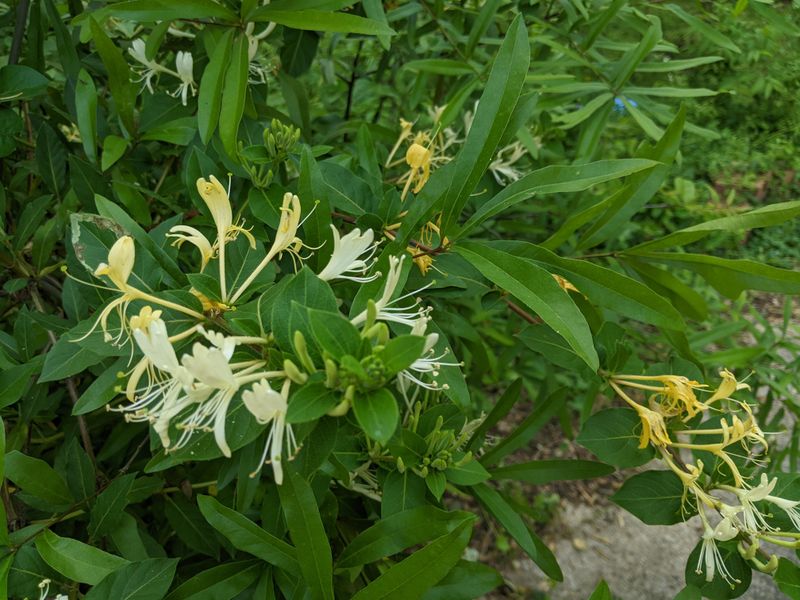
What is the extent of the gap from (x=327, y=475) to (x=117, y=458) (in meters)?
0.53

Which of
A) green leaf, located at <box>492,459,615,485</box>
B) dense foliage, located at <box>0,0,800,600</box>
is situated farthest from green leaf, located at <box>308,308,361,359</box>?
green leaf, located at <box>492,459,615,485</box>

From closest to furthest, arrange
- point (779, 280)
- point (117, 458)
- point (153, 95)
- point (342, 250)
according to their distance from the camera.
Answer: point (342, 250) → point (779, 280) → point (153, 95) → point (117, 458)

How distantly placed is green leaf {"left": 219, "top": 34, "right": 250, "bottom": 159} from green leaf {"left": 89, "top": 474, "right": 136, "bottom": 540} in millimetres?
444

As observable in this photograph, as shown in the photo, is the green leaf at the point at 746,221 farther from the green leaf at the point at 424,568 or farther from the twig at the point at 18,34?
the twig at the point at 18,34

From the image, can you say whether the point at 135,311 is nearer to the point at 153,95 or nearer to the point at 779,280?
the point at 153,95

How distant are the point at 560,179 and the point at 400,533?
445 mm

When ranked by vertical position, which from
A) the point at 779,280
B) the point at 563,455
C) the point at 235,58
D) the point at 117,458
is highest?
the point at 235,58

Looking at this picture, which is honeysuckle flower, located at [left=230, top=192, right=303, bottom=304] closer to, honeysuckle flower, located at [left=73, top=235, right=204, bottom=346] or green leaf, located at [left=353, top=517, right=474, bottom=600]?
honeysuckle flower, located at [left=73, top=235, right=204, bottom=346]

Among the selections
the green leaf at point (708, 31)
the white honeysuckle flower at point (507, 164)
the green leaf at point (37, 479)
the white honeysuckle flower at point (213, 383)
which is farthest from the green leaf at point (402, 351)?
the green leaf at point (708, 31)

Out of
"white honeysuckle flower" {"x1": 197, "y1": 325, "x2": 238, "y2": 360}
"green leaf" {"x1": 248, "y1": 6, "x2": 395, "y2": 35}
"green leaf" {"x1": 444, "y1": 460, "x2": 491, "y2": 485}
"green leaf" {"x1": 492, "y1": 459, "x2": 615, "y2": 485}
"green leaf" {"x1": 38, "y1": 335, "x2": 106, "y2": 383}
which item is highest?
"green leaf" {"x1": 248, "y1": 6, "x2": 395, "y2": 35}

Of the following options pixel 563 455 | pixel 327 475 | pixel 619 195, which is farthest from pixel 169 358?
pixel 563 455

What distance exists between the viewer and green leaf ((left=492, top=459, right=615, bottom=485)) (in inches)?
40.7

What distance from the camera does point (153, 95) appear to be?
3.42 ft

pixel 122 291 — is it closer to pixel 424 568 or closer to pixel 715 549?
pixel 424 568
